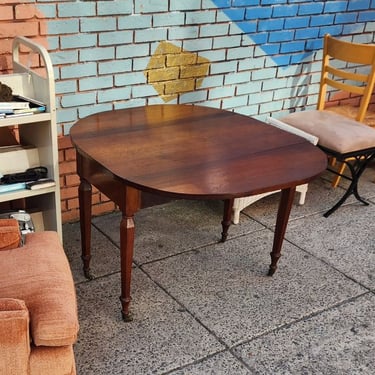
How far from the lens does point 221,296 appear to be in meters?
2.59

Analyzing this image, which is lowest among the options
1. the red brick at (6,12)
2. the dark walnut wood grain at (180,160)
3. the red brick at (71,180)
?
the red brick at (71,180)

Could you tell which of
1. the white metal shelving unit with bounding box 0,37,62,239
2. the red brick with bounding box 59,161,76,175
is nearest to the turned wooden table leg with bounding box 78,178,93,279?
the white metal shelving unit with bounding box 0,37,62,239

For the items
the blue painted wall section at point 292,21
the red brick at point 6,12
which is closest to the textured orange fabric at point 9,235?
the red brick at point 6,12

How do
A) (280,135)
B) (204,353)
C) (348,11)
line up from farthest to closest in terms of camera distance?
1. (348,11)
2. (280,135)
3. (204,353)

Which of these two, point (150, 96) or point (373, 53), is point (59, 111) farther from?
point (373, 53)

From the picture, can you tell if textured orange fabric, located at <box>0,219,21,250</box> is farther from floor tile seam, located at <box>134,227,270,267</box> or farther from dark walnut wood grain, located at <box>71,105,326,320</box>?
floor tile seam, located at <box>134,227,270,267</box>

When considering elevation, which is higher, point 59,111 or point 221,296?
point 59,111

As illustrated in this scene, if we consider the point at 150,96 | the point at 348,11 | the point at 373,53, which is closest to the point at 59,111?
the point at 150,96

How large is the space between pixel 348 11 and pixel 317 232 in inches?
65.0

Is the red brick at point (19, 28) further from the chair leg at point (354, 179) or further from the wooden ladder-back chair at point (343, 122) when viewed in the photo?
the chair leg at point (354, 179)

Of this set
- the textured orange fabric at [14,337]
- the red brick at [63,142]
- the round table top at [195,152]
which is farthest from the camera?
the red brick at [63,142]

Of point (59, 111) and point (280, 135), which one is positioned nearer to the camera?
point (280, 135)

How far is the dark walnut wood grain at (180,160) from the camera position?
203 cm

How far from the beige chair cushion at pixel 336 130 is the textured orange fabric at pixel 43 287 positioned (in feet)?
6.06
